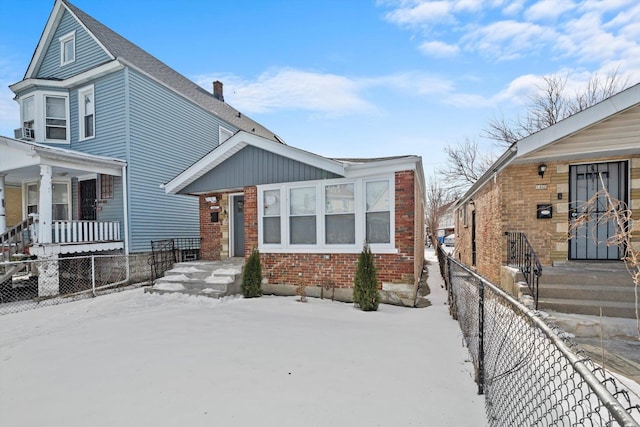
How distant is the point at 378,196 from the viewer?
6.79m

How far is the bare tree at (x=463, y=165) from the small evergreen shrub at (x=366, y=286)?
68.1 ft

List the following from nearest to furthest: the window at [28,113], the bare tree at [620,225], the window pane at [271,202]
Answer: the bare tree at [620,225], the window pane at [271,202], the window at [28,113]

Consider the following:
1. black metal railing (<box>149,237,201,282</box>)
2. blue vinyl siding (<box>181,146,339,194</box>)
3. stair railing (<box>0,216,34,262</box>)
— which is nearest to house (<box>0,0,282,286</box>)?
stair railing (<box>0,216,34,262</box>)

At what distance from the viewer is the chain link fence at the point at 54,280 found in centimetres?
762

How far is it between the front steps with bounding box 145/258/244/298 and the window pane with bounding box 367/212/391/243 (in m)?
3.41

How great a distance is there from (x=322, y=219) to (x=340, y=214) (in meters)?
0.45

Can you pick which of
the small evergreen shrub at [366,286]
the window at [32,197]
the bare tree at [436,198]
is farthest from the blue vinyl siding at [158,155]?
the bare tree at [436,198]

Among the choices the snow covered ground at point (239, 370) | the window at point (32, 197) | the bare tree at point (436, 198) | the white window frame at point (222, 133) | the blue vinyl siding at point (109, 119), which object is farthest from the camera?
the bare tree at point (436, 198)

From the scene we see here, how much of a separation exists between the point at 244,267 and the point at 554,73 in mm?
22986

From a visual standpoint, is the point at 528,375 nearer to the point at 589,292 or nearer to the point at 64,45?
the point at 589,292

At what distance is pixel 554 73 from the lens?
19625mm

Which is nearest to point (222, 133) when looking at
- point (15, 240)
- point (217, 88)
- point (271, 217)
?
point (217, 88)

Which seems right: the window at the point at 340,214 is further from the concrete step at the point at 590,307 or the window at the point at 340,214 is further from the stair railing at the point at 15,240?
the stair railing at the point at 15,240

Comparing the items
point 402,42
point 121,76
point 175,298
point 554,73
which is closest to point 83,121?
point 121,76
